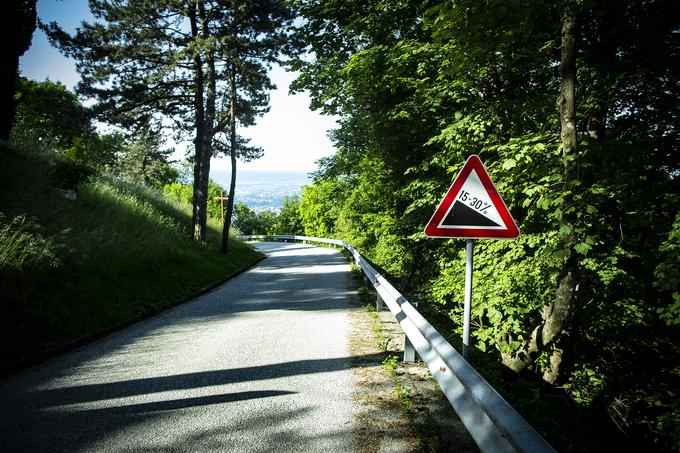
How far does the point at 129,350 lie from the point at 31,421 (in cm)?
211

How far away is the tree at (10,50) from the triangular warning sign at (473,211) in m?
12.5

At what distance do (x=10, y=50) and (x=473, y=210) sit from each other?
13105 millimetres

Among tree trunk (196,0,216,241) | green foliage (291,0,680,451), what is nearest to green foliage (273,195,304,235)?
tree trunk (196,0,216,241)

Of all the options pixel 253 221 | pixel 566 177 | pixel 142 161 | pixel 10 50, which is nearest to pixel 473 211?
pixel 566 177

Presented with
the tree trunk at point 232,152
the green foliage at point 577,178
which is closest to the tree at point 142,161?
the tree trunk at point 232,152

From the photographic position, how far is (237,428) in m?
3.15

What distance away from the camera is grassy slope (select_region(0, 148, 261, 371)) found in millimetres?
5484

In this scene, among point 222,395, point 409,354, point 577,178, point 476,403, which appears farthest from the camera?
point 577,178

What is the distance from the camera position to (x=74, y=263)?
23.8ft

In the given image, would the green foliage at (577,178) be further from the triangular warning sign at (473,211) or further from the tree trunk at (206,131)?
the tree trunk at (206,131)

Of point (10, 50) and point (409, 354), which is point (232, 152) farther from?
point (409, 354)

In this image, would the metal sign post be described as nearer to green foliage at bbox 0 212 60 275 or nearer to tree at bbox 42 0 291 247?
green foliage at bbox 0 212 60 275

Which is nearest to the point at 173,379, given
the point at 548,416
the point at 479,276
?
the point at 548,416

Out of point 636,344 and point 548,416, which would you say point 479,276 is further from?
point 636,344
